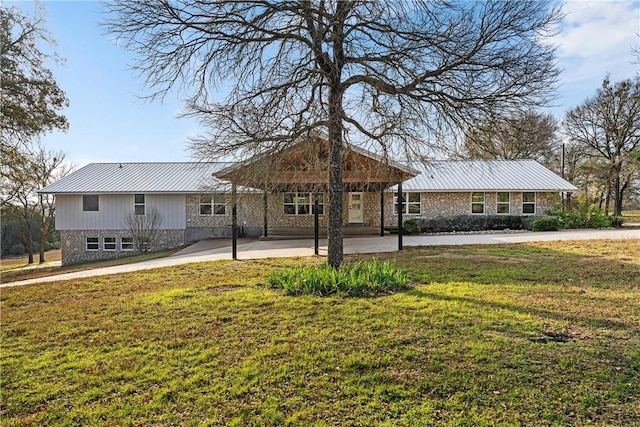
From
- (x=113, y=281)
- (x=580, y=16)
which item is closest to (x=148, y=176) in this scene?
(x=113, y=281)

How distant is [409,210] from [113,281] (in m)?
17.3

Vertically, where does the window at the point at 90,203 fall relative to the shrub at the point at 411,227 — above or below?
above

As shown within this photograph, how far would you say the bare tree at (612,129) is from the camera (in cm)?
3164

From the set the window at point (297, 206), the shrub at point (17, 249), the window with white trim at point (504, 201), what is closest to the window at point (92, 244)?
the window at point (297, 206)

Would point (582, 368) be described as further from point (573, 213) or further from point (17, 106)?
point (573, 213)

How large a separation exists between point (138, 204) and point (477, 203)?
19774mm

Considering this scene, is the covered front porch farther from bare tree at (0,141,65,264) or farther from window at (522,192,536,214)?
bare tree at (0,141,65,264)

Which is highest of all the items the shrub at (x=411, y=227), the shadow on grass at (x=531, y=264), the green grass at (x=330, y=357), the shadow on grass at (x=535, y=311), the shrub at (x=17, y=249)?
the shrub at (x=411, y=227)

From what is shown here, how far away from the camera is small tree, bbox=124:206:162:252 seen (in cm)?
2197

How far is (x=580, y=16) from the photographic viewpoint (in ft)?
25.6

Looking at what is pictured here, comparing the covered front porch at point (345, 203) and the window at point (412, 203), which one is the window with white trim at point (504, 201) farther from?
the covered front porch at point (345, 203)

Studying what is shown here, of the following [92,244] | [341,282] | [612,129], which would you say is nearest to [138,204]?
[92,244]

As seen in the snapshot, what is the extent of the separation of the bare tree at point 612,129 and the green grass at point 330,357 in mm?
31215

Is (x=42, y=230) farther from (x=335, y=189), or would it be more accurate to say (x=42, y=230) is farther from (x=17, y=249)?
(x=335, y=189)
